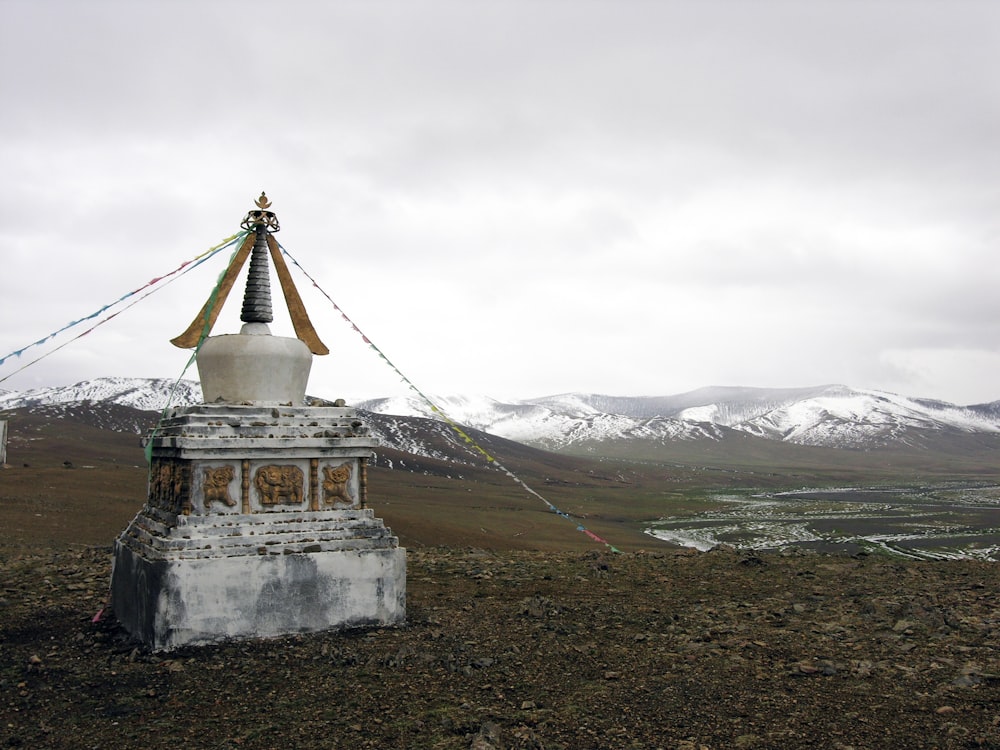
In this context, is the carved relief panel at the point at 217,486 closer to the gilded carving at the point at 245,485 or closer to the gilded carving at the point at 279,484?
the gilded carving at the point at 245,485

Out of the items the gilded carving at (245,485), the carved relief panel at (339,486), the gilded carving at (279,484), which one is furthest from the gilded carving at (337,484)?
the gilded carving at (245,485)

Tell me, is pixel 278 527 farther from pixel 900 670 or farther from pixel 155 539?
pixel 900 670

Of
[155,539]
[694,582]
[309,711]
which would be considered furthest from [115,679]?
[694,582]

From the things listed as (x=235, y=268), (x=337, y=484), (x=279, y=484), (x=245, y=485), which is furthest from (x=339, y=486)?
(x=235, y=268)

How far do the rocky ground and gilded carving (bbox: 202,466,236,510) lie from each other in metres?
Answer: 1.94

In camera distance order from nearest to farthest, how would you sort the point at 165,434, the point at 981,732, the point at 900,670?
1. the point at 981,732
2. the point at 900,670
3. the point at 165,434

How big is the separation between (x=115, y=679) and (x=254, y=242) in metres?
6.61

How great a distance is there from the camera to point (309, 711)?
770cm

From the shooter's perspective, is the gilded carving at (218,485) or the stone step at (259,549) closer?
the stone step at (259,549)

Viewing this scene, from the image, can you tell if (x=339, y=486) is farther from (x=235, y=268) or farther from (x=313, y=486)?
(x=235, y=268)

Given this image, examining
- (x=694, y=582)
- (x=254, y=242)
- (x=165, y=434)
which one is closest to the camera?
(x=165, y=434)

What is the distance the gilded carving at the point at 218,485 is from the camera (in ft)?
34.2

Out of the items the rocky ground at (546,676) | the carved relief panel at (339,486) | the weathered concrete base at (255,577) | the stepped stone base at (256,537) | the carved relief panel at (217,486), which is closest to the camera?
the rocky ground at (546,676)

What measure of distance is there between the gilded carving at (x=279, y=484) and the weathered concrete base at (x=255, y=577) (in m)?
0.24
